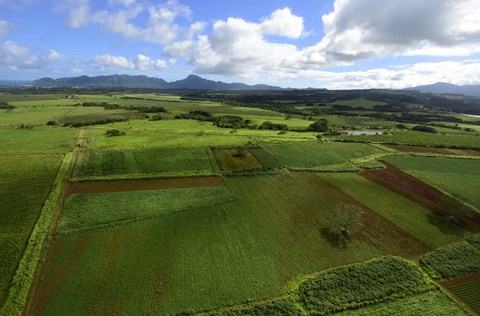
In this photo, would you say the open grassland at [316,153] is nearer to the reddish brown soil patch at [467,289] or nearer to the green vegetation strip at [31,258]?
the reddish brown soil patch at [467,289]

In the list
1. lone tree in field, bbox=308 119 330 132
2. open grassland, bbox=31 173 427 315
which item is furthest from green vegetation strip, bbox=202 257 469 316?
lone tree in field, bbox=308 119 330 132

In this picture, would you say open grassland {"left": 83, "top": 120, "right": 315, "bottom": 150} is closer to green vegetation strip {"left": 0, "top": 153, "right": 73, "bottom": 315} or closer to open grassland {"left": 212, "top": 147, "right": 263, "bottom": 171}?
open grassland {"left": 212, "top": 147, "right": 263, "bottom": 171}

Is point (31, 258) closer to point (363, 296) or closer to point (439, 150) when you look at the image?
point (363, 296)

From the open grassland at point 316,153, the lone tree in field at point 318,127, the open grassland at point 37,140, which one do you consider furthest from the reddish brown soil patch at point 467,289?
the lone tree in field at point 318,127

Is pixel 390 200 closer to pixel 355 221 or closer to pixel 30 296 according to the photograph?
pixel 355 221

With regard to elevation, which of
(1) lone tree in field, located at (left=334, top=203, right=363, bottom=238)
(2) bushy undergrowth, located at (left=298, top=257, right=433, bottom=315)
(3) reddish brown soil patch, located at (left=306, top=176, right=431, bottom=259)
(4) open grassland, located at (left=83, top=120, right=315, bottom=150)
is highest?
(4) open grassland, located at (left=83, top=120, right=315, bottom=150)

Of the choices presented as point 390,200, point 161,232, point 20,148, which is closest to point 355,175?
point 390,200
